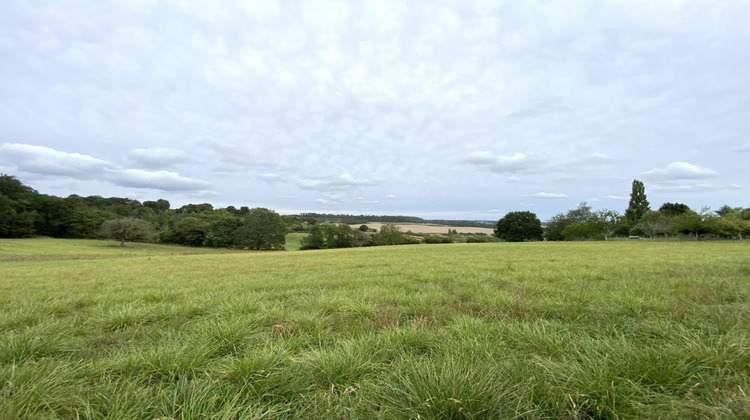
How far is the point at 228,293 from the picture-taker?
19.8 ft

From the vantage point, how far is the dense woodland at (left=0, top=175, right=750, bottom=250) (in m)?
53.9

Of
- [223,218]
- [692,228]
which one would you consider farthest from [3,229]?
[692,228]

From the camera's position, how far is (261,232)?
2739 inches

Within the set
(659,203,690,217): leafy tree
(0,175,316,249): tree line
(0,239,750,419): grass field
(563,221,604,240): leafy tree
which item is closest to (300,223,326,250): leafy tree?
(0,175,316,249): tree line

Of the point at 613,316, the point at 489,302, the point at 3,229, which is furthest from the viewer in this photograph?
the point at 3,229

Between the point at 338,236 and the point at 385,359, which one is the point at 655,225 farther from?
the point at 385,359

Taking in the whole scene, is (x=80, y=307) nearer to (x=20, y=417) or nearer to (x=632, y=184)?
(x=20, y=417)

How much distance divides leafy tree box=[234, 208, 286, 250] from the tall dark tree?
8568 cm

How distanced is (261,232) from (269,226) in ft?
7.26

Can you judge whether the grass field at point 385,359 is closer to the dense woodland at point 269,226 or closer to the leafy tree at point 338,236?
the dense woodland at point 269,226

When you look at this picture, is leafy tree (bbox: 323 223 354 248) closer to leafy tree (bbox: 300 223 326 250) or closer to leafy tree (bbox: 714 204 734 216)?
leafy tree (bbox: 300 223 326 250)

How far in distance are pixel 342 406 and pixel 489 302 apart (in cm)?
333

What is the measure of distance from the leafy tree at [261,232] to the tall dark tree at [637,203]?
85679mm

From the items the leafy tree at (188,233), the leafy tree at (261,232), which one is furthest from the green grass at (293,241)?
the leafy tree at (188,233)
